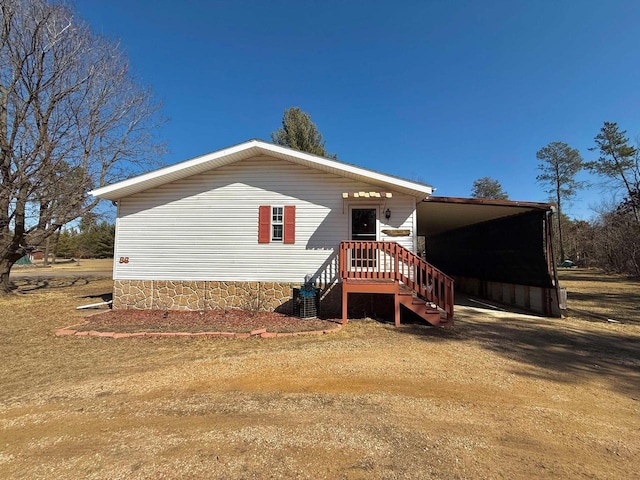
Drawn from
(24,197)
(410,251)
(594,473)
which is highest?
(24,197)

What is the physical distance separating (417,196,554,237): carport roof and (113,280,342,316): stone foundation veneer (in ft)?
12.4

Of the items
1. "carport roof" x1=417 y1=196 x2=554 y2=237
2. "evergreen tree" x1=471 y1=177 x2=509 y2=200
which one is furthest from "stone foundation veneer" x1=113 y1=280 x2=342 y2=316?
"evergreen tree" x1=471 y1=177 x2=509 y2=200

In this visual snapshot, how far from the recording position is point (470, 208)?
31.0 ft

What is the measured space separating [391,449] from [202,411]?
1879mm

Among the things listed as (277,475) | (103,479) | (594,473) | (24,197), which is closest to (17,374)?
(103,479)

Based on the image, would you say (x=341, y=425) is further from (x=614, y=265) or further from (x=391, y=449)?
(x=614, y=265)

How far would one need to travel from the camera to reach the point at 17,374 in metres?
4.32

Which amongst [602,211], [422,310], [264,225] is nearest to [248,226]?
[264,225]

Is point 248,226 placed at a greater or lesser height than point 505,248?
greater

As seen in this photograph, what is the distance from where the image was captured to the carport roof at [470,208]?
830 centimetres

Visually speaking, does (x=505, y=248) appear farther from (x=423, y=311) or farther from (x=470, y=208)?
(x=423, y=311)

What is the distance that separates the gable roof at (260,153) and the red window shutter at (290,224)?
4.20 feet

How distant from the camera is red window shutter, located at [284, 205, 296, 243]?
8.58 m

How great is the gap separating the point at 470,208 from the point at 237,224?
6.75m
